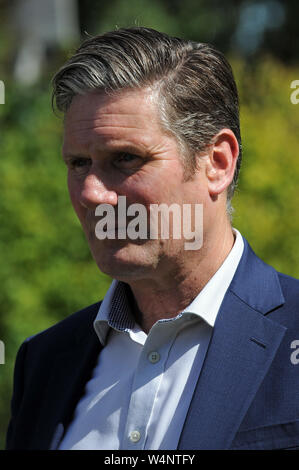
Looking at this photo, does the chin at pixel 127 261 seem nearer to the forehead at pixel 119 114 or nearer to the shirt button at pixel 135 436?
the forehead at pixel 119 114

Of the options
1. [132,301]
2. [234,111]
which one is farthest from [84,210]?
[234,111]

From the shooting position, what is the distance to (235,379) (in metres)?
1.97

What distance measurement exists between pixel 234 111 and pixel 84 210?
2.12 feet

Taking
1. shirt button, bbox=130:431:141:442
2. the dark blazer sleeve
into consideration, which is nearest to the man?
shirt button, bbox=130:431:141:442

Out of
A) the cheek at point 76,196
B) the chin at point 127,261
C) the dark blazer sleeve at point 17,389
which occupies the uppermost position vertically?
the cheek at point 76,196

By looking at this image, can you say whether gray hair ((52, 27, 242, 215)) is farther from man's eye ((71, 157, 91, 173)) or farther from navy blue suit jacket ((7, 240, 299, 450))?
navy blue suit jacket ((7, 240, 299, 450))

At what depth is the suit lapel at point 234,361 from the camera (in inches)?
75.2

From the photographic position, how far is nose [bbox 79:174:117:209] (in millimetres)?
2123

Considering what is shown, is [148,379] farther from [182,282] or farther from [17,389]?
[17,389]

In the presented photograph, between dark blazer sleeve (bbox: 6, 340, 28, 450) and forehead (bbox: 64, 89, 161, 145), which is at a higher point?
forehead (bbox: 64, 89, 161, 145)

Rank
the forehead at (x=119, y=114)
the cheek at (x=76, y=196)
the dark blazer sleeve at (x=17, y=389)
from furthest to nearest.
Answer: the dark blazer sleeve at (x=17, y=389), the cheek at (x=76, y=196), the forehead at (x=119, y=114)

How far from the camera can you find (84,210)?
2229 mm

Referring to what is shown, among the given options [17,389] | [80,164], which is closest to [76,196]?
[80,164]

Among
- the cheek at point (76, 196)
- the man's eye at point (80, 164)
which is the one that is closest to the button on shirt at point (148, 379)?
the cheek at point (76, 196)
